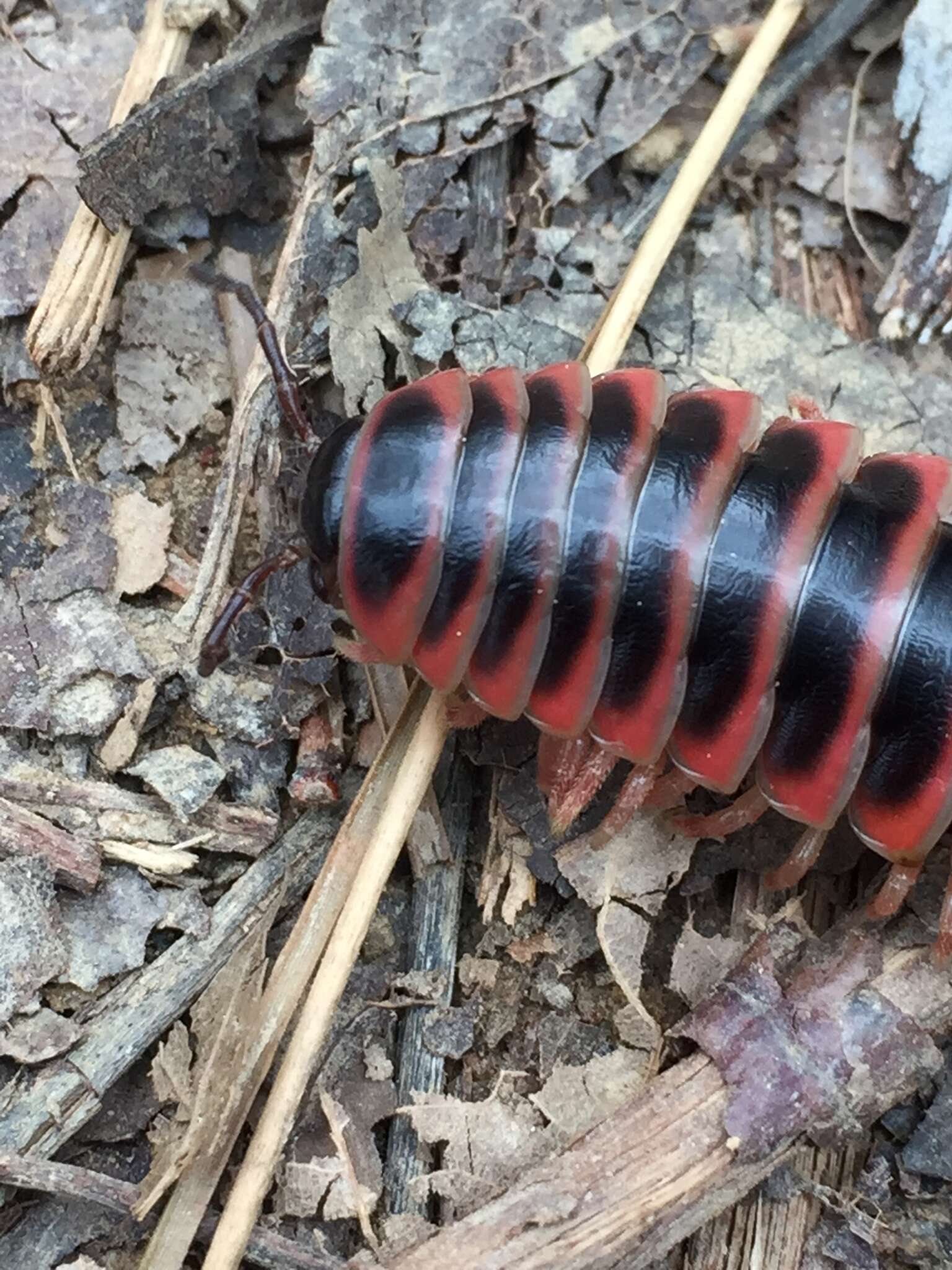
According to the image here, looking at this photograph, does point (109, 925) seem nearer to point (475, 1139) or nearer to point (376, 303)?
point (475, 1139)

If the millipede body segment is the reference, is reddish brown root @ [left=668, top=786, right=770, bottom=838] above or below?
below

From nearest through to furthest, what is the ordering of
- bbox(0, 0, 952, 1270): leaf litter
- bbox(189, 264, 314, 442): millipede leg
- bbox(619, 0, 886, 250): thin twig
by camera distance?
bbox(0, 0, 952, 1270): leaf litter < bbox(189, 264, 314, 442): millipede leg < bbox(619, 0, 886, 250): thin twig

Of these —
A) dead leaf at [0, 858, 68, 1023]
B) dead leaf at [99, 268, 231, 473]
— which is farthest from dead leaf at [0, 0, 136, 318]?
dead leaf at [0, 858, 68, 1023]

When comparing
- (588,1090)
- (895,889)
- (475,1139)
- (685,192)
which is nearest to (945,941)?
(895,889)

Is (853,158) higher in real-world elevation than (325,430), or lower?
higher

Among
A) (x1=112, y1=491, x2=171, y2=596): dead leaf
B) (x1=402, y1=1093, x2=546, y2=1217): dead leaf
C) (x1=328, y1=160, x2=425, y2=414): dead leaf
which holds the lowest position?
(x1=402, y1=1093, x2=546, y2=1217): dead leaf

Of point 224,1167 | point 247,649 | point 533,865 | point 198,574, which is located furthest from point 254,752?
point 224,1167

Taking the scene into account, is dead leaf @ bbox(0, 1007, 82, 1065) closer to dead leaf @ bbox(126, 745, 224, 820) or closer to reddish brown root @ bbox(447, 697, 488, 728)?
dead leaf @ bbox(126, 745, 224, 820)
